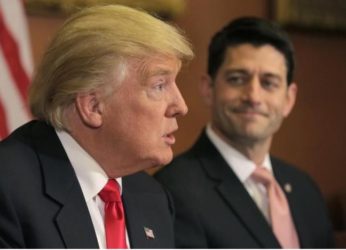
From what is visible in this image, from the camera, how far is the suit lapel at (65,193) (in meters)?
1.51

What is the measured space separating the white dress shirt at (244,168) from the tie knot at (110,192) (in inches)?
28.3

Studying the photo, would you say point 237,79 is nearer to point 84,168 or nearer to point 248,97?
point 248,97

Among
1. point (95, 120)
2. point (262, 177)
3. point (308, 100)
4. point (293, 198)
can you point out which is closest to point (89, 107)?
point (95, 120)

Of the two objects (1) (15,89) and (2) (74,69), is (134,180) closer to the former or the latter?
(2) (74,69)

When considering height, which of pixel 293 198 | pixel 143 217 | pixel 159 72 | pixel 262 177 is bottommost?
pixel 293 198

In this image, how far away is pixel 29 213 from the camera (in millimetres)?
1461

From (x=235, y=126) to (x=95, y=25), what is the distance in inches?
35.5

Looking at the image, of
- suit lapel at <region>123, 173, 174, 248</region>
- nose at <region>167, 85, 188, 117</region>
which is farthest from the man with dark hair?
nose at <region>167, 85, 188, 117</region>

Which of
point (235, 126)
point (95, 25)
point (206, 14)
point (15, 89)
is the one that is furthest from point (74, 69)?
point (206, 14)

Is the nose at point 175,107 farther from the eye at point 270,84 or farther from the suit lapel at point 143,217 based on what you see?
the eye at point 270,84

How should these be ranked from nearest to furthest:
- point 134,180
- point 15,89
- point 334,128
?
1. point 134,180
2. point 15,89
3. point 334,128

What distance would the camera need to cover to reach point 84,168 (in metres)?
1.60

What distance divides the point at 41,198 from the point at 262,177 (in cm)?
102

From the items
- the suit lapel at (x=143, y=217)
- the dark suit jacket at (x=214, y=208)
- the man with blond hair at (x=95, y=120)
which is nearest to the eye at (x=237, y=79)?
the dark suit jacket at (x=214, y=208)
